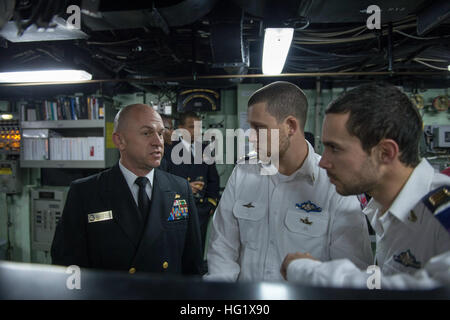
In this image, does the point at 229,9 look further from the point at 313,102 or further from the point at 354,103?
the point at 313,102

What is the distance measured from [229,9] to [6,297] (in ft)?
7.89

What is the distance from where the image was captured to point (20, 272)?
1.26 feet

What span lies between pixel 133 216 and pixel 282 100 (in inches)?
43.3

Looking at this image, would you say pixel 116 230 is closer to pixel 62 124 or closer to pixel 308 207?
pixel 308 207

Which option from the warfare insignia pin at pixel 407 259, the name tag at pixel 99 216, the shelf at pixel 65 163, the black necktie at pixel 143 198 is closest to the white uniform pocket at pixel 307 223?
the warfare insignia pin at pixel 407 259

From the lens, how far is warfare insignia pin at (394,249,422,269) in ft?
2.92

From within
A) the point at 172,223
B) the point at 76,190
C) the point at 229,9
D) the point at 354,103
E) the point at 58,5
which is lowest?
Answer: the point at 172,223

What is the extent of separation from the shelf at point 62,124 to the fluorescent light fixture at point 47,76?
3.16 feet

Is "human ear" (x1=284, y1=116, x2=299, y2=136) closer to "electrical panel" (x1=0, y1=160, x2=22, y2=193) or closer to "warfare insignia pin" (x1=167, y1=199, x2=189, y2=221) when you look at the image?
"warfare insignia pin" (x1=167, y1=199, x2=189, y2=221)

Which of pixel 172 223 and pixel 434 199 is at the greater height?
pixel 434 199

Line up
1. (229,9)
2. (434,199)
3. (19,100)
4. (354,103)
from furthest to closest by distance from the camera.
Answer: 1. (19,100)
2. (229,9)
3. (354,103)
4. (434,199)

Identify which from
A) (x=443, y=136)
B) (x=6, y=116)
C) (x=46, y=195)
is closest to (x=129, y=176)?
(x=46, y=195)

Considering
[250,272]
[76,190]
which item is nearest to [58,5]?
[76,190]

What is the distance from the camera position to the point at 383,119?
952 millimetres
